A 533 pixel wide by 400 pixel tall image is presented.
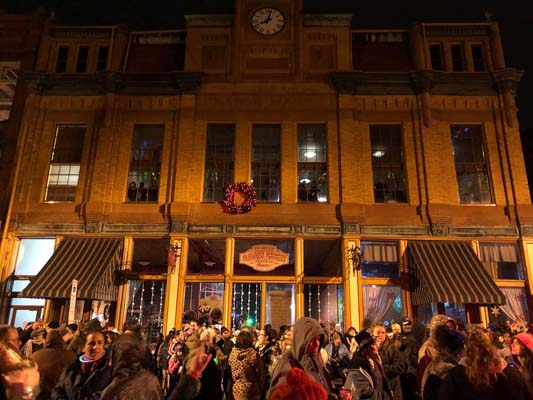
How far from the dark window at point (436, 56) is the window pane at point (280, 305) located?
1113 cm

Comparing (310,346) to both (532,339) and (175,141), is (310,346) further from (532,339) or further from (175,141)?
(175,141)

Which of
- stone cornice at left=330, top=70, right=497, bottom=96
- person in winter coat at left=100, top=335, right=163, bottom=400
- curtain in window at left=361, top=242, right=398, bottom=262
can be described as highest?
stone cornice at left=330, top=70, right=497, bottom=96

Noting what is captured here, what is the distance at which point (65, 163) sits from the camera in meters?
17.7

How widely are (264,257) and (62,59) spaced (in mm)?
12497

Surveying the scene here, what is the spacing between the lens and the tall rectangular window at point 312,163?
55.6ft

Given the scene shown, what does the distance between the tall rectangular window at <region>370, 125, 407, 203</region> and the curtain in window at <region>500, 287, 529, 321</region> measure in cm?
490

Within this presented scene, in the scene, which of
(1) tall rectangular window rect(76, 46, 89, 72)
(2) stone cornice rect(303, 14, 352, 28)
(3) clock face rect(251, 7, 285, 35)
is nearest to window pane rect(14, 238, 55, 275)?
(1) tall rectangular window rect(76, 46, 89, 72)

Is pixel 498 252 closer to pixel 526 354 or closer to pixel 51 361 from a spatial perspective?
pixel 526 354

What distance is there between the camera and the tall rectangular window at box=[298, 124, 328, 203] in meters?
17.0

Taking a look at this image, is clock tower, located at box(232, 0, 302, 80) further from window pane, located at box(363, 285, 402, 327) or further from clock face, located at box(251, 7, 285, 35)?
window pane, located at box(363, 285, 402, 327)

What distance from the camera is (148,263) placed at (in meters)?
16.7

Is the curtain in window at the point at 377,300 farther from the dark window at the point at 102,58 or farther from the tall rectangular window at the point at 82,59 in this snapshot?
the tall rectangular window at the point at 82,59

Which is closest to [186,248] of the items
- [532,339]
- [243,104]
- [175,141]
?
[175,141]

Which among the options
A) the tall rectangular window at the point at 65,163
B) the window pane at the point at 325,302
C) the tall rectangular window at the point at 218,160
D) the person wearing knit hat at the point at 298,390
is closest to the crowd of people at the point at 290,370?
the person wearing knit hat at the point at 298,390
